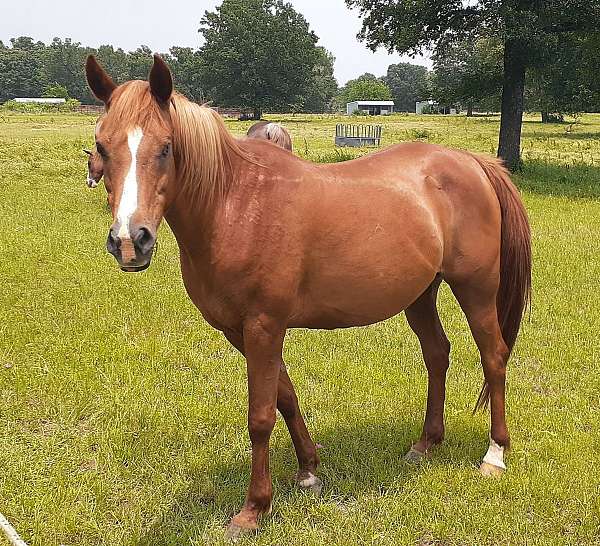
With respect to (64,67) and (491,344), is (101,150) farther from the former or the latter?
(64,67)

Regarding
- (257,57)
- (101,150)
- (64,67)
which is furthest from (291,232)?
(64,67)

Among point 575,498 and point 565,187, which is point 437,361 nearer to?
point 575,498

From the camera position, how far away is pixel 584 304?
618 cm

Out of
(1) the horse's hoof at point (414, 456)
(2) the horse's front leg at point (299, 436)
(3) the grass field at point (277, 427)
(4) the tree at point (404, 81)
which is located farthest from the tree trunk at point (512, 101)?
(4) the tree at point (404, 81)

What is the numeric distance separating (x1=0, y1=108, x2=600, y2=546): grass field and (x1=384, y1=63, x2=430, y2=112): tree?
119742mm

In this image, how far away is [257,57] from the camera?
5825 cm

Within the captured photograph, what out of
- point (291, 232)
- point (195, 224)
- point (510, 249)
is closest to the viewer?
point (195, 224)

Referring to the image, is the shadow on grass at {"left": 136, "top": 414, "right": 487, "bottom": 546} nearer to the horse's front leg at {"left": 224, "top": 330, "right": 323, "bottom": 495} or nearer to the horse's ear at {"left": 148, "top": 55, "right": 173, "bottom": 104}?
the horse's front leg at {"left": 224, "top": 330, "right": 323, "bottom": 495}

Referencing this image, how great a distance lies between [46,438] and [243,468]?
1.36 metres

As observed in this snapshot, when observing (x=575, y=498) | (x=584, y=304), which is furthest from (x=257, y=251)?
(x=584, y=304)

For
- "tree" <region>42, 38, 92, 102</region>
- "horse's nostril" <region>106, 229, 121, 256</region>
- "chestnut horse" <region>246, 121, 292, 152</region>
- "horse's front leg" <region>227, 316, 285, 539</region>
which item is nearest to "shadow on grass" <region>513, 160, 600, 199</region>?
"chestnut horse" <region>246, 121, 292, 152</region>

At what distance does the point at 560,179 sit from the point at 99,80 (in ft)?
45.5

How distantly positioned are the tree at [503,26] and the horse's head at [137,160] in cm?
1226

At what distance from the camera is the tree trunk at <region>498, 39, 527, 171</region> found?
14.2 m
